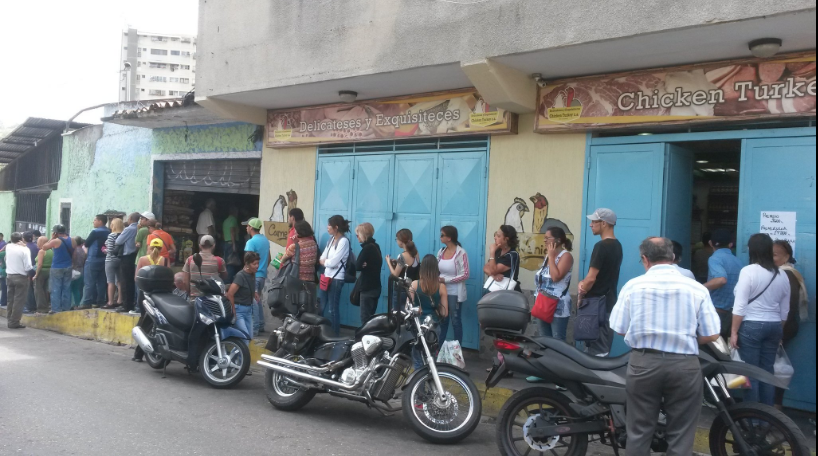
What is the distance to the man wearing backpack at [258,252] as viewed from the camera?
1014 cm

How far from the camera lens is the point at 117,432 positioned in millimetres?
5871

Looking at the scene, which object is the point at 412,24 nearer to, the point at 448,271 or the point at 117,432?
the point at 448,271

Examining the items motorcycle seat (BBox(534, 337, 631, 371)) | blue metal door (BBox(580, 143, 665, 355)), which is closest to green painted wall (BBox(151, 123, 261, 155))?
blue metal door (BBox(580, 143, 665, 355))

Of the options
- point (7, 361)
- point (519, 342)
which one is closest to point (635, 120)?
point (519, 342)

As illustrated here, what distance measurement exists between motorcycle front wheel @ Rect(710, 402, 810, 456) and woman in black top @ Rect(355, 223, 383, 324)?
4852mm

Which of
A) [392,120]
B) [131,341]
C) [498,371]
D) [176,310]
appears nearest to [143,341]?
[176,310]

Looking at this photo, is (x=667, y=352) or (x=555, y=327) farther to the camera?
(x=555, y=327)

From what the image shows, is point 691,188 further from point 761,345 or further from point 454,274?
point 454,274

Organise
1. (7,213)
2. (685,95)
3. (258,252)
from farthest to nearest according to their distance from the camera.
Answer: (7,213) → (258,252) → (685,95)

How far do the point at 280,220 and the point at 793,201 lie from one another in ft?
25.5

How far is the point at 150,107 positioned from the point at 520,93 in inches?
293

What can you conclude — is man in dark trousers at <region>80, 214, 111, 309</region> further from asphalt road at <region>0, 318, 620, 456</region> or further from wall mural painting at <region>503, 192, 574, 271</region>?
wall mural painting at <region>503, 192, 574, 271</region>

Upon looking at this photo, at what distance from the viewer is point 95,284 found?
42.2 ft

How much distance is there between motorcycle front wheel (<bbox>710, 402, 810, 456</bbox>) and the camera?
15.2 feet
